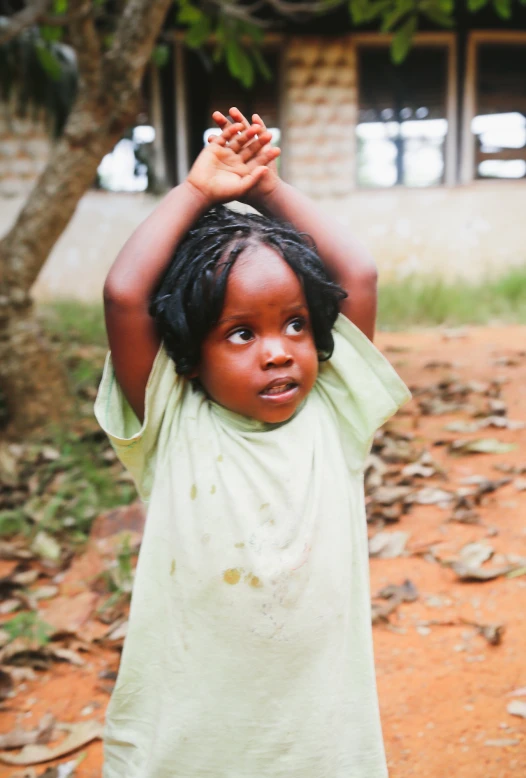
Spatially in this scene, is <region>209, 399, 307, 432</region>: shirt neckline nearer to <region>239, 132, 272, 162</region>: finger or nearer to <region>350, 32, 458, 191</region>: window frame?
<region>239, 132, 272, 162</region>: finger

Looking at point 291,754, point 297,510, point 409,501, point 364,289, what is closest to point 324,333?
point 364,289

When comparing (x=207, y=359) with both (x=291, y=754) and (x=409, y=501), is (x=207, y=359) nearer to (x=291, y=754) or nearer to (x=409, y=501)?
(x=291, y=754)

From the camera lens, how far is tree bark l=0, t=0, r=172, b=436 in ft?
13.9

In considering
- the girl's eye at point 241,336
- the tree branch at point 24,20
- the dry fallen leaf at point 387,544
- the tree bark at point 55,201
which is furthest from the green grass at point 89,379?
the girl's eye at point 241,336

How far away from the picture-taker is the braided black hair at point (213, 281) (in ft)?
4.15

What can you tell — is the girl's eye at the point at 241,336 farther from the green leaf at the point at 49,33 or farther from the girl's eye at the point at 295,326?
the green leaf at the point at 49,33

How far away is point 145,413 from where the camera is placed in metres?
1.32

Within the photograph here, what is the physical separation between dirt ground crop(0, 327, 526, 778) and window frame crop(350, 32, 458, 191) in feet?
21.5

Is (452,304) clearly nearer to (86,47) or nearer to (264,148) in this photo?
(86,47)

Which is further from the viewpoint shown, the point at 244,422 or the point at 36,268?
the point at 36,268

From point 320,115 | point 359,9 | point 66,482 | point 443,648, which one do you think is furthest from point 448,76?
point 443,648

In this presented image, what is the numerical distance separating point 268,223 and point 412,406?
3.24 m

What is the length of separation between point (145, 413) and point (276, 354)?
255 millimetres

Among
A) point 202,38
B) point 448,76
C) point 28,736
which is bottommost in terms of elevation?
point 28,736
